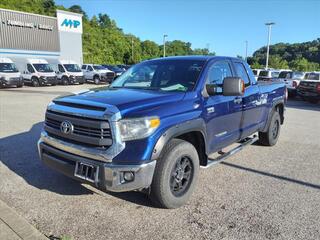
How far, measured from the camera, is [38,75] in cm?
2556

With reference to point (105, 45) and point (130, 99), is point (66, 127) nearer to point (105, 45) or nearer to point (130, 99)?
point (130, 99)

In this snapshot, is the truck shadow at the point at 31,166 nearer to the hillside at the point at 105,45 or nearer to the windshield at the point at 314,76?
the windshield at the point at 314,76

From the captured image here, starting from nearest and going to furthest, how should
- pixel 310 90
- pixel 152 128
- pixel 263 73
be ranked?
pixel 152 128, pixel 310 90, pixel 263 73

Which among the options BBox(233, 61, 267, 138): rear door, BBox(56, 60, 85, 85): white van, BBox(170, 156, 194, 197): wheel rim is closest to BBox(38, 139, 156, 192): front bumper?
BBox(170, 156, 194, 197): wheel rim

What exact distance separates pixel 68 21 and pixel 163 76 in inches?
1485

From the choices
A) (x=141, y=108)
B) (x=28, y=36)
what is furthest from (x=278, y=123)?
(x=28, y=36)

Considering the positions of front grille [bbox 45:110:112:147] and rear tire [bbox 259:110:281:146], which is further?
rear tire [bbox 259:110:281:146]

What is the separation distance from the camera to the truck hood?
3668mm

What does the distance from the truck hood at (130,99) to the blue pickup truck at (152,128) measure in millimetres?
11

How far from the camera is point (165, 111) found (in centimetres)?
382

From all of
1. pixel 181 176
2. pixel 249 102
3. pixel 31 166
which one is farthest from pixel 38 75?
pixel 181 176

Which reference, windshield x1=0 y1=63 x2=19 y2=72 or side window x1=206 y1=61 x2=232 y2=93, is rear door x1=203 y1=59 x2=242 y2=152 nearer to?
side window x1=206 y1=61 x2=232 y2=93

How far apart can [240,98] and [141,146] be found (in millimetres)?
2499

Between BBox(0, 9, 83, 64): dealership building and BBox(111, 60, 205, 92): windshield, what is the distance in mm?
31033
